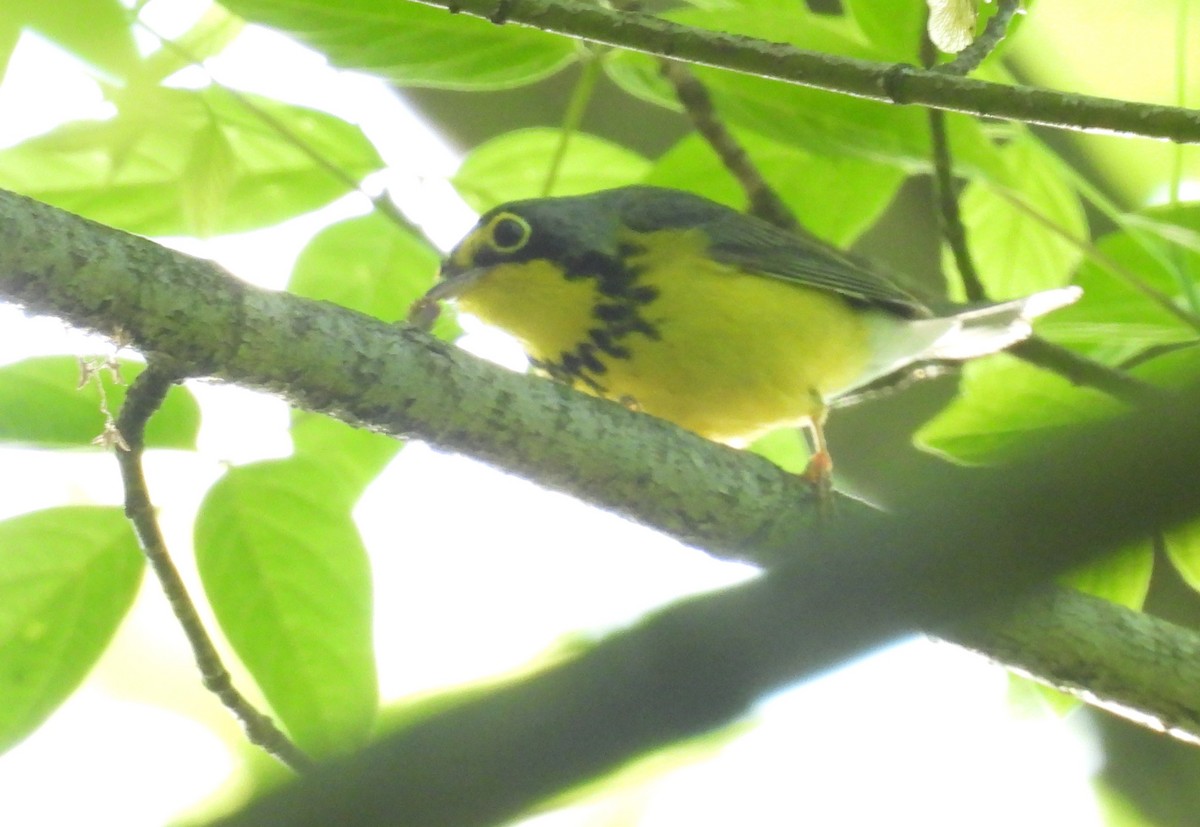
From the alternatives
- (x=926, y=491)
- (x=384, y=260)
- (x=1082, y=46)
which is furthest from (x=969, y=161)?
(x=926, y=491)

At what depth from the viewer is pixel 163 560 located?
2650mm

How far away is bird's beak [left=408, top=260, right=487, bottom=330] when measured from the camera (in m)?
3.56

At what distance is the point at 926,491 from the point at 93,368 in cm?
238

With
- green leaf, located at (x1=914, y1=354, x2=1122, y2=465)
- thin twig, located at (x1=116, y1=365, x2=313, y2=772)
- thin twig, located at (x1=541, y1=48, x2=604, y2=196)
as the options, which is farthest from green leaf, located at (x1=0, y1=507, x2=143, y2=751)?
green leaf, located at (x1=914, y1=354, x2=1122, y2=465)

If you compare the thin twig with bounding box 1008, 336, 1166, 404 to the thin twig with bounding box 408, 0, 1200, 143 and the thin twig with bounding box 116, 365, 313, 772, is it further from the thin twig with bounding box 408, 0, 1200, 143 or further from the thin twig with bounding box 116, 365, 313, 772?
the thin twig with bounding box 116, 365, 313, 772

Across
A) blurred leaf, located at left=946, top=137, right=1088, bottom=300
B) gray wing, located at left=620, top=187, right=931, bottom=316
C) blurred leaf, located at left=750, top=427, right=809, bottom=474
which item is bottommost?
blurred leaf, located at left=750, top=427, right=809, bottom=474

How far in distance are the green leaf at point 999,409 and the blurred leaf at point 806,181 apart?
608mm

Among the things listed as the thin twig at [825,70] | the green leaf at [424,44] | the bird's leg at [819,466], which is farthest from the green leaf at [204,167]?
the bird's leg at [819,466]

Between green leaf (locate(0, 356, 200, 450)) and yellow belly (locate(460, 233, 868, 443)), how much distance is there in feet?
4.82

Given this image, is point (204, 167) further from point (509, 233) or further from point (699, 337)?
point (699, 337)

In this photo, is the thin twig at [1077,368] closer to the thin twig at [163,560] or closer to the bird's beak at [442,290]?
the bird's beak at [442,290]

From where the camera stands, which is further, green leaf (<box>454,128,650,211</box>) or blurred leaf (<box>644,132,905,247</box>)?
green leaf (<box>454,128,650,211</box>)

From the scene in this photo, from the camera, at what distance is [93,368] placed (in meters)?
2.72

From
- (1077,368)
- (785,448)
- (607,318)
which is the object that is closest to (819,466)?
(785,448)
